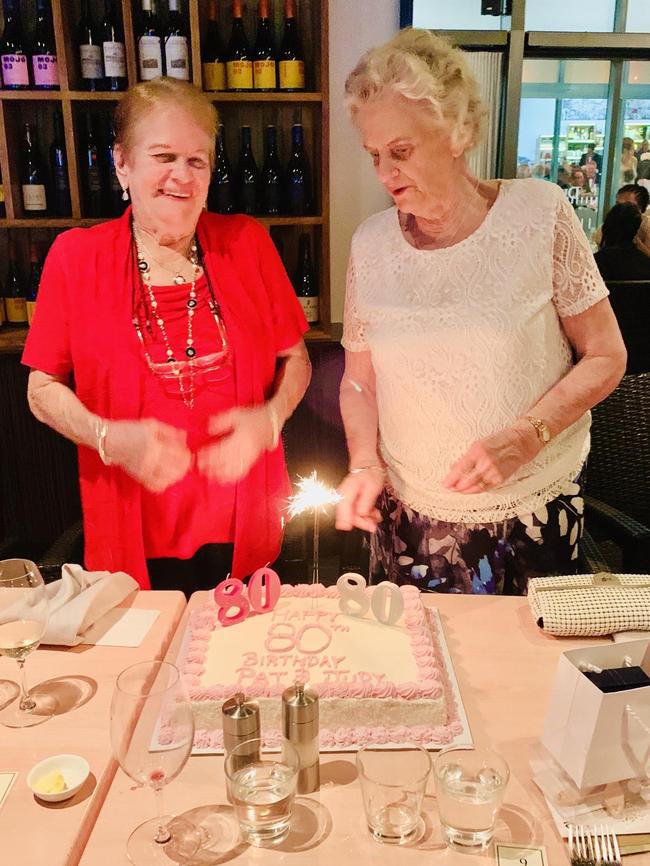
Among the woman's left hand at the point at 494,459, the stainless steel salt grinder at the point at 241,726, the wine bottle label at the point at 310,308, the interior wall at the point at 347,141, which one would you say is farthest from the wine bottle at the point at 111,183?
the stainless steel salt grinder at the point at 241,726

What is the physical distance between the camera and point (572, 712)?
1092mm

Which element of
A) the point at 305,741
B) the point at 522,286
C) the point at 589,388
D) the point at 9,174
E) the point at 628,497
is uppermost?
the point at 9,174

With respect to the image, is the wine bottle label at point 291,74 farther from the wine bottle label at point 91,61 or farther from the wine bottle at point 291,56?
the wine bottle label at point 91,61

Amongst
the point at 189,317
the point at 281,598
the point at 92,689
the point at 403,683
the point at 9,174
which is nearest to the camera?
the point at 403,683

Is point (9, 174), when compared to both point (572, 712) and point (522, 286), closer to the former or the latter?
point (522, 286)

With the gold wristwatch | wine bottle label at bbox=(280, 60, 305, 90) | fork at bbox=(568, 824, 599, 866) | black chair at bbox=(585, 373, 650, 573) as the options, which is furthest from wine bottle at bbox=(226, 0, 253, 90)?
fork at bbox=(568, 824, 599, 866)

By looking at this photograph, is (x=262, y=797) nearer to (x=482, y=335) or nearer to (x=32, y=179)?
(x=482, y=335)

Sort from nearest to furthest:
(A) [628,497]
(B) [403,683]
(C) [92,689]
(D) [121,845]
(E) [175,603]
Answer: (D) [121,845]
(B) [403,683]
(C) [92,689]
(E) [175,603]
(A) [628,497]

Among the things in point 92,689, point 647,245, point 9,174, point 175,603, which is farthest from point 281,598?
point 647,245

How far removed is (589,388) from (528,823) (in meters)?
0.92

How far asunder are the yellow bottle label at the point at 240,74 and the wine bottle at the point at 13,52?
2.54ft

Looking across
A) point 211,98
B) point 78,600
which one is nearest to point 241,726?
point 78,600

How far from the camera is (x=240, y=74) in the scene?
302 centimetres

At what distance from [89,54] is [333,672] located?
2.66m
